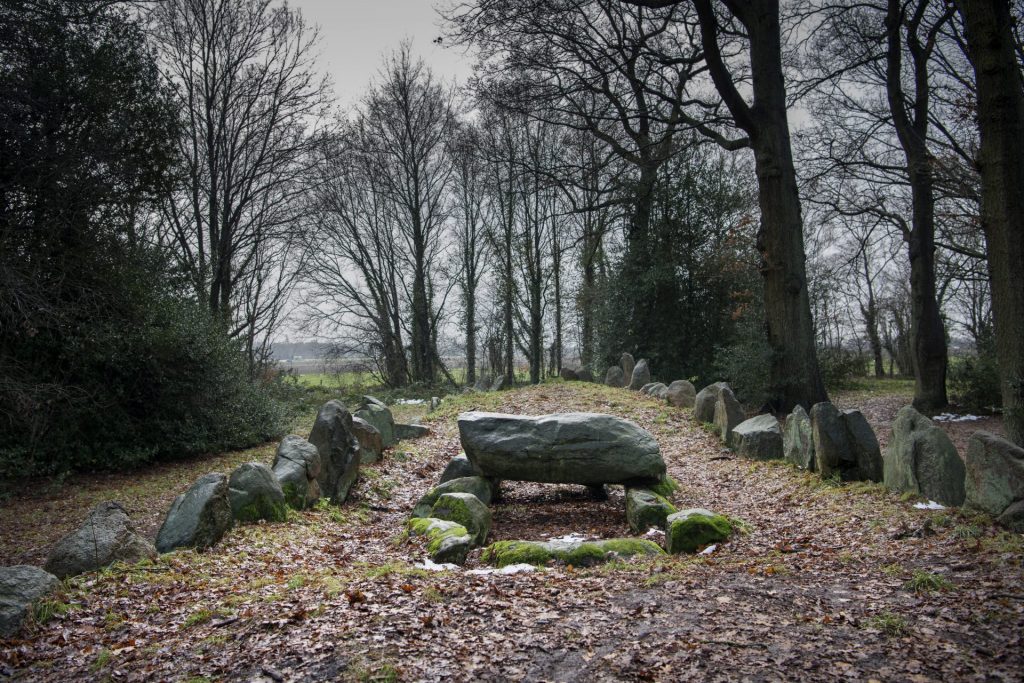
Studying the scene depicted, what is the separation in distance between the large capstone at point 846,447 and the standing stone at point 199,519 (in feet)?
23.3

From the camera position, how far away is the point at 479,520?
7.39m

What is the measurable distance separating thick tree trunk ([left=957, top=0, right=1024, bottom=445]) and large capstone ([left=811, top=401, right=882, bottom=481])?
56.1 inches

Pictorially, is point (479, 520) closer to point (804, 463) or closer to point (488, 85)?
point (804, 463)

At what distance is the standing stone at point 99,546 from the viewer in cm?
548

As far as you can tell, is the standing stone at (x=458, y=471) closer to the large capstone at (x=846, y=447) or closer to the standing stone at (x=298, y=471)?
the standing stone at (x=298, y=471)

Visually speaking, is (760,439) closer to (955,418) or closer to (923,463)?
(923,463)

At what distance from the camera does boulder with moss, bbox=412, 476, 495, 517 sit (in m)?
7.96

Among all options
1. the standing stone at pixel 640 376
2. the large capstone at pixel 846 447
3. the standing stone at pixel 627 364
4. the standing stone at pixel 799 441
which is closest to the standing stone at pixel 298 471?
the large capstone at pixel 846 447

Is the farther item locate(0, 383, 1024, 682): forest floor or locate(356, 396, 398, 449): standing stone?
locate(356, 396, 398, 449): standing stone

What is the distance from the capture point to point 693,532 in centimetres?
644

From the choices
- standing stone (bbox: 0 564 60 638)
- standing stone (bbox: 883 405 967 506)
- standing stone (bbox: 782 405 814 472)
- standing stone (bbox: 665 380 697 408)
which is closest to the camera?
standing stone (bbox: 0 564 60 638)

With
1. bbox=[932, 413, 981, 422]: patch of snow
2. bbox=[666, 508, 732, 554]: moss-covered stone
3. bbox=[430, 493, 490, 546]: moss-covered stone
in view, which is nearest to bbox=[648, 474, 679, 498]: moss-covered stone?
bbox=[666, 508, 732, 554]: moss-covered stone

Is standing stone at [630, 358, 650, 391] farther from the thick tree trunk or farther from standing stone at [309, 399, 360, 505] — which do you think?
the thick tree trunk

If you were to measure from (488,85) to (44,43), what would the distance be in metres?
8.35
